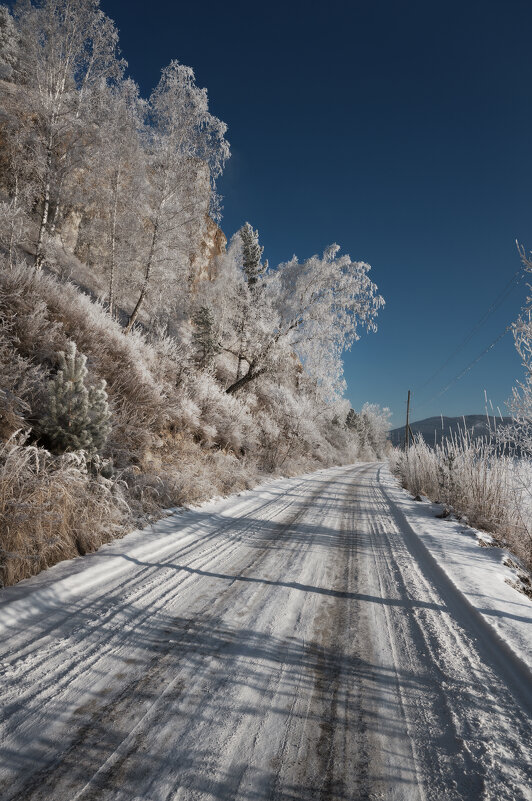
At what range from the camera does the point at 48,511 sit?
9.96 ft

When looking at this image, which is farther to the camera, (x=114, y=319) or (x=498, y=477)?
(x=114, y=319)

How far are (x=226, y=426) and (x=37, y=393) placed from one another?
5.75 meters

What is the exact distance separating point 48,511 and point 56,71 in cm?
1369

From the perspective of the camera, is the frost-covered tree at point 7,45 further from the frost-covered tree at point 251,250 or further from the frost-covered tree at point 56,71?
the frost-covered tree at point 251,250

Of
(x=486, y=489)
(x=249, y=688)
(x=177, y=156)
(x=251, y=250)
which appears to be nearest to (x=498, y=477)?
(x=486, y=489)

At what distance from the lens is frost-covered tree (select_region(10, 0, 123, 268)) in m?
9.80

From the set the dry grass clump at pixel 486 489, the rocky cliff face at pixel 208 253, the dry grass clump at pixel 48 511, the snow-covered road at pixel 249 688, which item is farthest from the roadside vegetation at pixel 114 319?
the rocky cliff face at pixel 208 253

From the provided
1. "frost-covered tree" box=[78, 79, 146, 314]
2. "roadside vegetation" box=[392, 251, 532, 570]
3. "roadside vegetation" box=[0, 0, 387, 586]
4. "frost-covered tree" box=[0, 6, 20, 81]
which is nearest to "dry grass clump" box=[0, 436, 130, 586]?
"roadside vegetation" box=[0, 0, 387, 586]

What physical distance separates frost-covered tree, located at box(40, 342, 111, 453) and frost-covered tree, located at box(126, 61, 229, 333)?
27.8ft

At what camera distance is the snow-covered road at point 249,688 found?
131 cm

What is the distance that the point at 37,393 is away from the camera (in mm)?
4398

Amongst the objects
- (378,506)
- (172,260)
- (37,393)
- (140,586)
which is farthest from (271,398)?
(140,586)

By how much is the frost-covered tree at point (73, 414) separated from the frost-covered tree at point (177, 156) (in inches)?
334

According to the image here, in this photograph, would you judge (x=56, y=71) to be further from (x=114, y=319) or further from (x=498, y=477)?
(x=498, y=477)
